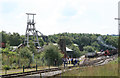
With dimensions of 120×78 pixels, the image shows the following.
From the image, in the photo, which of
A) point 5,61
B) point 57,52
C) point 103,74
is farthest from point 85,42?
point 103,74

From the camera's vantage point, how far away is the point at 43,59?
3309 cm

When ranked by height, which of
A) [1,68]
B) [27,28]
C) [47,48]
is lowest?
[1,68]

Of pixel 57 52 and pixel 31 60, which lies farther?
pixel 57 52

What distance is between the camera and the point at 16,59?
2916cm

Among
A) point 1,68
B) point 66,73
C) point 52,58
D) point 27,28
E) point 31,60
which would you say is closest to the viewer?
point 66,73

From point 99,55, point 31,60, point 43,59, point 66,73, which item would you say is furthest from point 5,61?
point 99,55

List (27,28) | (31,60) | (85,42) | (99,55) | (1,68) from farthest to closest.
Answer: (85,42) → (99,55) → (27,28) → (31,60) → (1,68)

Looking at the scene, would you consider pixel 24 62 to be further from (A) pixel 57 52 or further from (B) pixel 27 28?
(B) pixel 27 28

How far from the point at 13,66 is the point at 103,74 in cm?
1831

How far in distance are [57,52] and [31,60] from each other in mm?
5445

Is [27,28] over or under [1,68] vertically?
over

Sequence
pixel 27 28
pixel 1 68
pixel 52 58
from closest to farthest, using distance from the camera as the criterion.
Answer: pixel 1 68, pixel 52 58, pixel 27 28

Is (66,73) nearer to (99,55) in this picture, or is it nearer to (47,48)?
(47,48)

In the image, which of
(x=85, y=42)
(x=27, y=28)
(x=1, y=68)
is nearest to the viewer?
(x=1, y=68)
